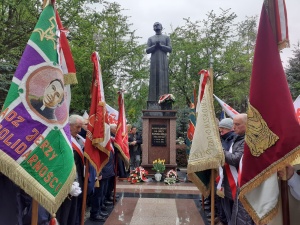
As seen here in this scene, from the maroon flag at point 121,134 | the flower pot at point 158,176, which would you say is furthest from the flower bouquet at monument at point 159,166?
the maroon flag at point 121,134

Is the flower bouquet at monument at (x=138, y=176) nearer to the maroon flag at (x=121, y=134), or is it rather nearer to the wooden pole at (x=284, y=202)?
the maroon flag at (x=121, y=134)

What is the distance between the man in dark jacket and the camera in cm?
427

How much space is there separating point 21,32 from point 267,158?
11.0m

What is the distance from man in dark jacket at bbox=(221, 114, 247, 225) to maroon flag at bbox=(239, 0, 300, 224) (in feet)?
4.49

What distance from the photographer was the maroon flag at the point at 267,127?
2689 millimetres

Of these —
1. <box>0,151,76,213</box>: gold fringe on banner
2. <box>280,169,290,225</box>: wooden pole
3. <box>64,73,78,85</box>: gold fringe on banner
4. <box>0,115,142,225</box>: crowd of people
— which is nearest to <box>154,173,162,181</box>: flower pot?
<box>0,115,142,225</box>: crowd of people

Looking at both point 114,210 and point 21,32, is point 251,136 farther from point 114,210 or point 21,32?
point 21,32

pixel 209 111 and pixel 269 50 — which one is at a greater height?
pixel 269 50

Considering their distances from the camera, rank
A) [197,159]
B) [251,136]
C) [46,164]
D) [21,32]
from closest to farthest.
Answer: [46,164], [251,136], [197,159], [21,32]

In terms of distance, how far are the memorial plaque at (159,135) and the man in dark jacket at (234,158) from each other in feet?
23.1

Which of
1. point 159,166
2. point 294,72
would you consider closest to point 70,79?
point 159,166

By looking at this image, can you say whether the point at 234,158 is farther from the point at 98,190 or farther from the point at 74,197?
the point at 98,190

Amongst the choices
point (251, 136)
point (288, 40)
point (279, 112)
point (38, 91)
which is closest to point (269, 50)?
point (288, 40)

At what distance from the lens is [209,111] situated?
4918 millimetres
